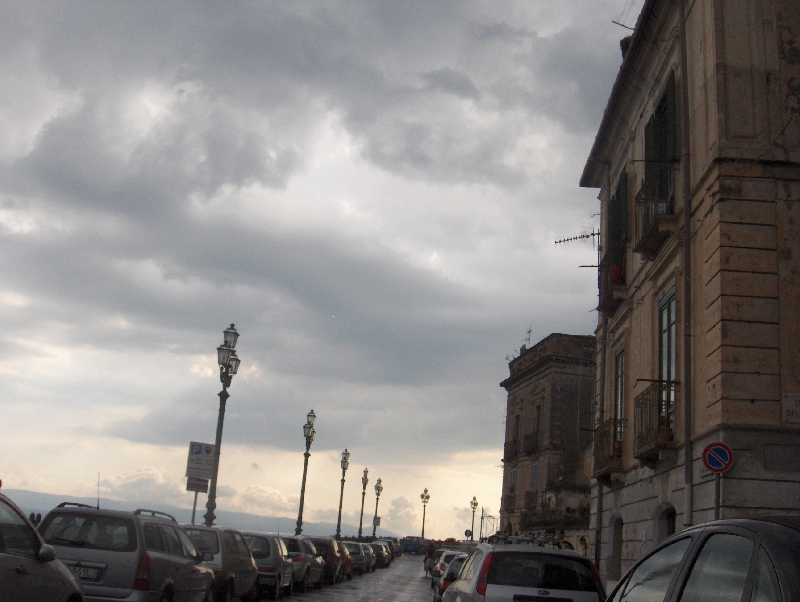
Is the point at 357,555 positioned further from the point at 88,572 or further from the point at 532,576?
the point at 532,576

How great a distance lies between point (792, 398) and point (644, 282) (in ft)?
17.9

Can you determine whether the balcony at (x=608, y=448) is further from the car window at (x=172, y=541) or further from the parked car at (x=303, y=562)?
the car window at (x=172, y=541)

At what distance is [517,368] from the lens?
52.2 metres

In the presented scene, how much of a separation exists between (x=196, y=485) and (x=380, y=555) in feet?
102

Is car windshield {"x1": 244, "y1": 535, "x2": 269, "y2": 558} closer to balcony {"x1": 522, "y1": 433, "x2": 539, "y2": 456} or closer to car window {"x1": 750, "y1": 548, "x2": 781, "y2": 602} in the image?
car window {"x1": 750, "y1": 548, "x2": 781, "y2": 602}

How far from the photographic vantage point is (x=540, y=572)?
9.30 m

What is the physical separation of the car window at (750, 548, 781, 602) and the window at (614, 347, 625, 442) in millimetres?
15598

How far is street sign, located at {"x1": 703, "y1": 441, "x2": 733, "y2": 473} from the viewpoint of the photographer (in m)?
11.7

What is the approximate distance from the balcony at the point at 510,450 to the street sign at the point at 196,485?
30.0 meters

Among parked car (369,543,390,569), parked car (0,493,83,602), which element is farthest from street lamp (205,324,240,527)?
parked car (369,543,390,569)

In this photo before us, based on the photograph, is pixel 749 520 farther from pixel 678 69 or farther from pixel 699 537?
pixel 678 69

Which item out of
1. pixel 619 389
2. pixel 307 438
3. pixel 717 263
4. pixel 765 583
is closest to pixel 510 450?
pixel 307 438

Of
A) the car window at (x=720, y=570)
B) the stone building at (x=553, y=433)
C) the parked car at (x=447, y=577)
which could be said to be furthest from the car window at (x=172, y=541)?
the stone building at (x=553, y=433)

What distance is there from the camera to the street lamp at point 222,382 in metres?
21.3
